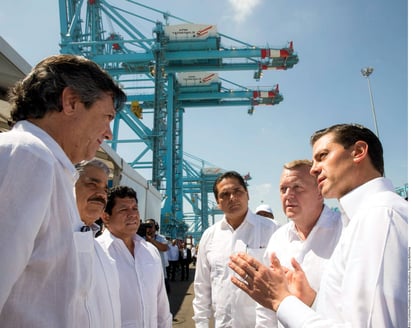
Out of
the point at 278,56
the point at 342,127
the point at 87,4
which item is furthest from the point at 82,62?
the point at 87,4

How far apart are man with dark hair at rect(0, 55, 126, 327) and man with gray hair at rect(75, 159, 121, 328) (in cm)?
6

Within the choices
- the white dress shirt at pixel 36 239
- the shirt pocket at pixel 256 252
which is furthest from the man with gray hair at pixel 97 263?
the shirt pocket at pixel 256 252

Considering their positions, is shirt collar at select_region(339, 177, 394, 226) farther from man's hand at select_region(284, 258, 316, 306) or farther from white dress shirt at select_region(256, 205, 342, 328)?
white dress shirt at select_region(256, 205, 342, 328)

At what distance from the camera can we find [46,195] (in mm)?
880

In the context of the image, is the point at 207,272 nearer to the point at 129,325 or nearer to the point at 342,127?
the point at 129,325

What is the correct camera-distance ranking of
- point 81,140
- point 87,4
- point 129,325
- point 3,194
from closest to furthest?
point 3,194, point 81,140, point 129,325, point 87,4

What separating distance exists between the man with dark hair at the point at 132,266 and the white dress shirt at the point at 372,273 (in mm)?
1217

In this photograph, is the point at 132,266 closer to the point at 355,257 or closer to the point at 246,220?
the point at 246,220

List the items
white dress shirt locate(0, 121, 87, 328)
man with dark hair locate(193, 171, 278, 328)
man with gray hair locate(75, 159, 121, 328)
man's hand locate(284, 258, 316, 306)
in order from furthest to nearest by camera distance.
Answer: man with dark hair locate(193, 171, 278, 328)
man's hand locate(284, 258, 316, 306)
man with gray hair locate(75, 159, 121, 328)
white dress shirt locate(0, 121, 87, 328)

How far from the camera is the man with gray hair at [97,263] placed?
110 cm

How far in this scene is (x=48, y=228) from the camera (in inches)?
36.0

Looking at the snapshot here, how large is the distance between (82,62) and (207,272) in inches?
79.4

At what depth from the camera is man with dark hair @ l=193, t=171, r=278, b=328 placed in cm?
245

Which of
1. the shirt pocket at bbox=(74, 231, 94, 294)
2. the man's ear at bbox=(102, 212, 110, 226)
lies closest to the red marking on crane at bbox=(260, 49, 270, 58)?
the man's ear at bbox=(102, 212, 110, 226)
